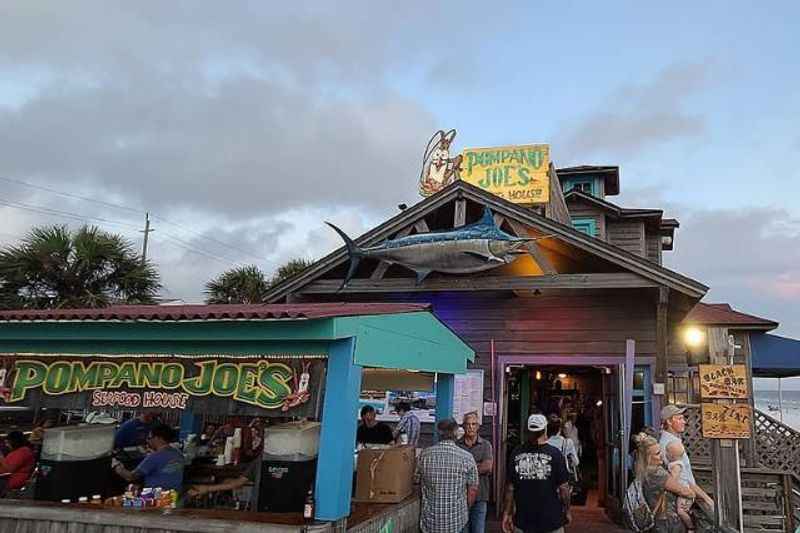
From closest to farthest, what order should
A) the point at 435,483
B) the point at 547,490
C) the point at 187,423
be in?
the point at 547,490
the point at 435,483
the point at 187,423

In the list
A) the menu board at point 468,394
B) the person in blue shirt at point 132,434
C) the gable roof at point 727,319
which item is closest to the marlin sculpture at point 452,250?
the menu board at point 468,394

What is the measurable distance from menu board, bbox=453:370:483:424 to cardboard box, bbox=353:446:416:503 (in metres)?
4.30

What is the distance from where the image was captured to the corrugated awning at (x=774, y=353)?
1452 centimetres

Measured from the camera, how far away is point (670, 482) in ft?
18.4

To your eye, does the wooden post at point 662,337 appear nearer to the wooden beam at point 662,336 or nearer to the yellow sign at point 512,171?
the wooden beam at point 662,336

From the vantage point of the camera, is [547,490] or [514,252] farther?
[514,252]

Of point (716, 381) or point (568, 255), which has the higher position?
point (568, 255)

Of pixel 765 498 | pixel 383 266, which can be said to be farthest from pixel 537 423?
pixel 765 498

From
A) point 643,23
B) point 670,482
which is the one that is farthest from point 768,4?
point 670,482

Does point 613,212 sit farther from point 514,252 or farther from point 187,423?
point 187,423

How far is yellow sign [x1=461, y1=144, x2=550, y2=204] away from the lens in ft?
49.6

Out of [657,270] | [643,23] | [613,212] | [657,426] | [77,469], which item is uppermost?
[643,23]

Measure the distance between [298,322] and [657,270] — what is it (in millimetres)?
6434

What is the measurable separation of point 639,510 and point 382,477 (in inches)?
95.5
